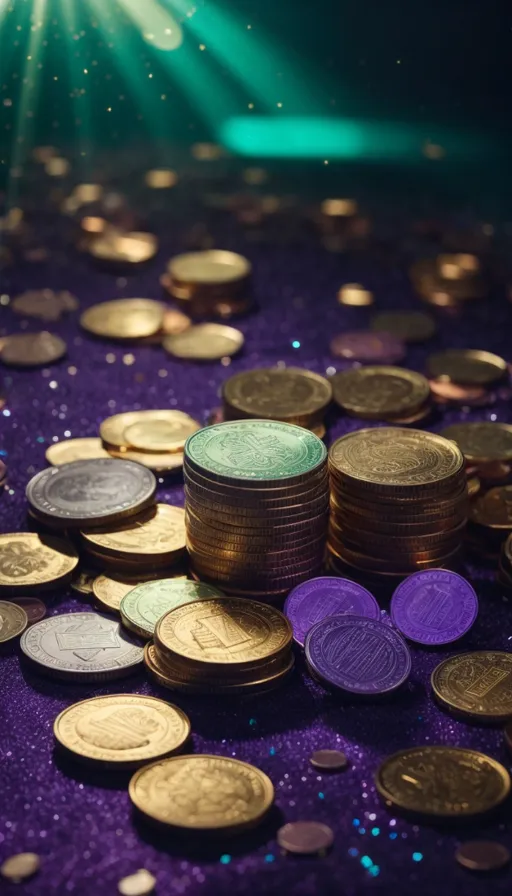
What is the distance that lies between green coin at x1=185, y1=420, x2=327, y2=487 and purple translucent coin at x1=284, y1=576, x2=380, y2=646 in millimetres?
348

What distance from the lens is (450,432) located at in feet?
13.6

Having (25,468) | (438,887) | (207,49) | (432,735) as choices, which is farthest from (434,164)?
(438,887)

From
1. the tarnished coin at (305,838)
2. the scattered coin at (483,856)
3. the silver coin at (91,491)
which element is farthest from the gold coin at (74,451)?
the scattered coin at (483,856)

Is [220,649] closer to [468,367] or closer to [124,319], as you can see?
[468,367]

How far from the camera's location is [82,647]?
3123mm

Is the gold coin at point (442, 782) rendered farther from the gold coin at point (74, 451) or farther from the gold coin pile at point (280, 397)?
the gold coin at point (74, 451)

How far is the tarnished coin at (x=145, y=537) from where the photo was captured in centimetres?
342

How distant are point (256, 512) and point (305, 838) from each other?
3.24 ft

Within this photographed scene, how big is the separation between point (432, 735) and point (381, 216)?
15.5 feet

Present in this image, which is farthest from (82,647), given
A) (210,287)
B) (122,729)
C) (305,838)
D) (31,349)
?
(210,287)

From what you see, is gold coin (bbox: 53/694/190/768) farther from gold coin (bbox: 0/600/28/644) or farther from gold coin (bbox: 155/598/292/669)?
gold coin (bbox: 0/600/28/644)

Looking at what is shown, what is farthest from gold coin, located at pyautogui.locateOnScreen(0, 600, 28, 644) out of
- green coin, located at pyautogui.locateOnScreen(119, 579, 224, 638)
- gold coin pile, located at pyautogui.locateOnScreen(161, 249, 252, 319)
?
gold coin pile, located at pyautogui.locateOnScreen(161, 249, 252, 319)

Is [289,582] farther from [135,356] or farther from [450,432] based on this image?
[135,356]

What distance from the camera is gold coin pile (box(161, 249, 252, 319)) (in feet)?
17.8
